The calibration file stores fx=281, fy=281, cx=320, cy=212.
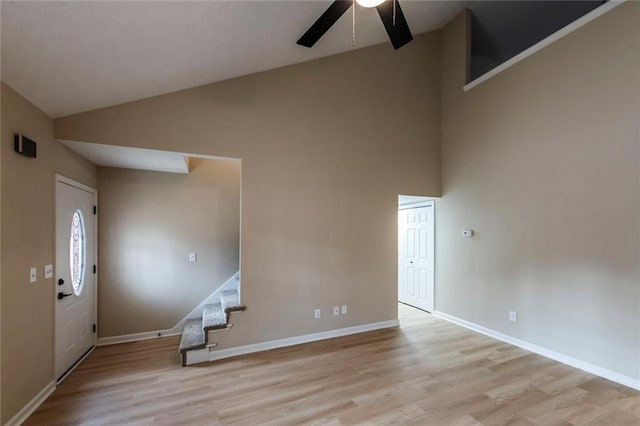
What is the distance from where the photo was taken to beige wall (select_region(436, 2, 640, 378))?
114 inches

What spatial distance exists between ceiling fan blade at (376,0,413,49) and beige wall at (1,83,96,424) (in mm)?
2919

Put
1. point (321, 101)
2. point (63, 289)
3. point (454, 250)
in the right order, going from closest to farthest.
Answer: point (63, 289), point (321, 101), point (454, 250)

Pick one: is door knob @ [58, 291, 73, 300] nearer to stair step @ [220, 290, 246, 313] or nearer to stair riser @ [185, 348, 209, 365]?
stair riser @ [185, 348, 209, 365]

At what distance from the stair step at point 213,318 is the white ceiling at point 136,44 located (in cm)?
267

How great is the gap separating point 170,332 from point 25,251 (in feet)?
7.68

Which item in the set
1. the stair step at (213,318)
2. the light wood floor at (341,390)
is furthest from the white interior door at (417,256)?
the stair step at (213,318)

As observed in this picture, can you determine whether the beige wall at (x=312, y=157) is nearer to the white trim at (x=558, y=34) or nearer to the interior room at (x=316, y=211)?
the interior room at (x=316, y=211)

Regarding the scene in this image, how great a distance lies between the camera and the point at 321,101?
160 inches

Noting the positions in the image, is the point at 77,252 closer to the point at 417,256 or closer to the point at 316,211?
the point at 316,211

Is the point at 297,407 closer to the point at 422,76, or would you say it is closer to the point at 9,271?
the point at 9,271

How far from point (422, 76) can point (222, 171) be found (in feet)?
12.4

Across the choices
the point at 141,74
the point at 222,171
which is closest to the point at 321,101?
the point at 222,171

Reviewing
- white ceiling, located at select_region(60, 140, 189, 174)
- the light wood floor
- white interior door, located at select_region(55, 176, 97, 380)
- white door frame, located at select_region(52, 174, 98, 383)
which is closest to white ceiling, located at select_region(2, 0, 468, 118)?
white ceiling, located at select_region(60, 140, 189, 174)

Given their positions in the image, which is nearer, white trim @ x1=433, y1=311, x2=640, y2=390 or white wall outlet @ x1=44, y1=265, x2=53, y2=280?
white wall outlet @ x1=44, y1=265, x2=53, y2=280
